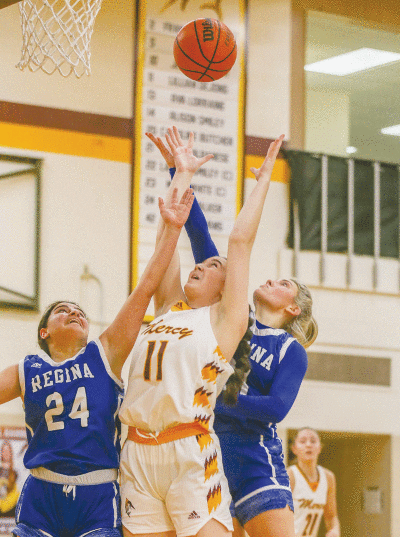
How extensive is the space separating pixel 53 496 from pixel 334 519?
560 cm

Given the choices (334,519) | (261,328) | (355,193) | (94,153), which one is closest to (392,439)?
(334,519)

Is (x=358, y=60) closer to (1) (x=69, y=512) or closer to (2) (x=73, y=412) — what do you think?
(2) (x=73, y=412)

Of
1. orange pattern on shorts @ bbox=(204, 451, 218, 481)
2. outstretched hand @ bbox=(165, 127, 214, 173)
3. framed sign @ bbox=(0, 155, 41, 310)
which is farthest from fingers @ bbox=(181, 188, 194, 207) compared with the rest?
framed sign @ bbox=(0, 155, 41, 310)

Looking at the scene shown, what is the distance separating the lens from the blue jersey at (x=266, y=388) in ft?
12.3

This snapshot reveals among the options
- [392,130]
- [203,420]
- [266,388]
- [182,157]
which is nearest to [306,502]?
[266,388]

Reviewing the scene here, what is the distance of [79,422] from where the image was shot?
3.55 meters

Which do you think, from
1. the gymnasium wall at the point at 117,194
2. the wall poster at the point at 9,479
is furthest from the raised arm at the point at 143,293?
the gymnasium wall at the point at 117,194

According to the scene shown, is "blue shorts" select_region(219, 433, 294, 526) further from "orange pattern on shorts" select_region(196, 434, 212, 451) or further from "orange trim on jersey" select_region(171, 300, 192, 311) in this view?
"orange trim on jersey" select_region(171, 300, 192, 311)

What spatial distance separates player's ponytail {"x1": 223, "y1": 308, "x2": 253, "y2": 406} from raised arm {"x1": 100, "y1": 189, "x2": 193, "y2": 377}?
431 mm

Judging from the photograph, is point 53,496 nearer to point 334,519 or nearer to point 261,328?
point 261,328

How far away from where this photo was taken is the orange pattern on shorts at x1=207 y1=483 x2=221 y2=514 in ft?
10.8

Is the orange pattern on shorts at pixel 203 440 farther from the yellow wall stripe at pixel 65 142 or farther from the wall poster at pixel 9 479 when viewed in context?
the yellow wall stripe at pixel 65 142

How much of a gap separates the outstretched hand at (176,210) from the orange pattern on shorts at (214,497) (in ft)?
3.41

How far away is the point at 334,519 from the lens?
337 inches
